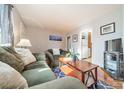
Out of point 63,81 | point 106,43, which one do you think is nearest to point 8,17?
Result: point 63,81

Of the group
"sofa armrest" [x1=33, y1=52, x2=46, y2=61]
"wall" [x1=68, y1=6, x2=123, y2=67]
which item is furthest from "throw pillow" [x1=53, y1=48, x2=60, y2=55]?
"wall" [x1=68, y1=6, x2=123, y2=67]

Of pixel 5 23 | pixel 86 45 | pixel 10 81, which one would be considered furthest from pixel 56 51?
pixel 10 81

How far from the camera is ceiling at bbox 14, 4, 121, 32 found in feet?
8.09

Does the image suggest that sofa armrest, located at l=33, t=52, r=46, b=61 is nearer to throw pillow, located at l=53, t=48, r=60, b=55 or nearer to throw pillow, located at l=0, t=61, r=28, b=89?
throw pillow, located at l=53, t=48, r=60, b=55

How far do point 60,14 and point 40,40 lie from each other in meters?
0.82

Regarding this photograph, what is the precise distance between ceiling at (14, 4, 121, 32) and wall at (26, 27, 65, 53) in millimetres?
106

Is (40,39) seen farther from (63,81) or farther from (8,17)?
(63,81)

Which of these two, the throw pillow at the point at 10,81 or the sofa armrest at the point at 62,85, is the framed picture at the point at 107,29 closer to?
the sofa armrest at the point at 62,85

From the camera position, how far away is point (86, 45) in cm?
311

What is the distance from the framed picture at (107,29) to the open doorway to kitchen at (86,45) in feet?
1.06

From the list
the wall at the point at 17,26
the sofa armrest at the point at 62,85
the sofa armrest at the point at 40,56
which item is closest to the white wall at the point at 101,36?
the sofa armrest at the point at 40,56

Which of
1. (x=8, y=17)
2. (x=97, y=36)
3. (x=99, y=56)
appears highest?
(x=8, y=17)

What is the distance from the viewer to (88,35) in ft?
9.81

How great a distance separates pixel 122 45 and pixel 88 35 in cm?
95
